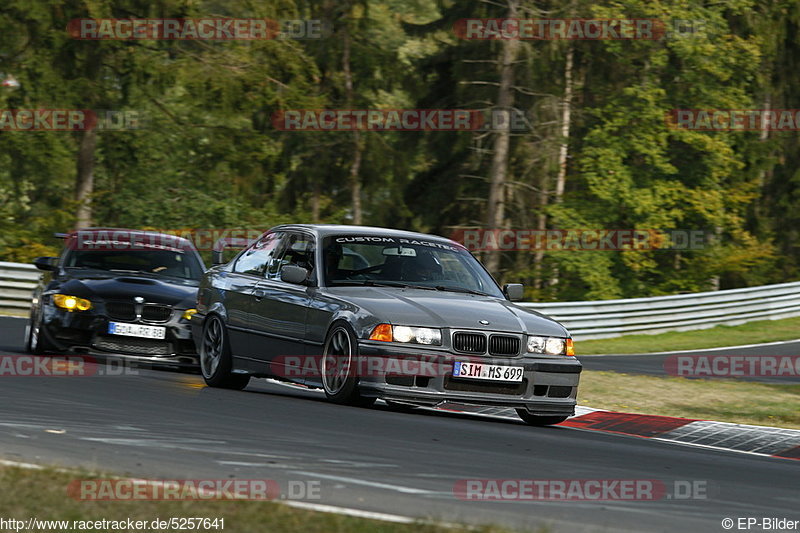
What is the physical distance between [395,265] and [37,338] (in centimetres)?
494

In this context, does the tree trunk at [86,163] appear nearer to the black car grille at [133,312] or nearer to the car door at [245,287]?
the black car grille at [133,312]

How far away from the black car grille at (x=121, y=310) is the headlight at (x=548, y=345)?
202 inches

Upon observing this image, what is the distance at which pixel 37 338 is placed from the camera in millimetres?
14508

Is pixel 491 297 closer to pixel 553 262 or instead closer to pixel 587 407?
pixel 587 407

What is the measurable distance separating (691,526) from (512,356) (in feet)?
14.1

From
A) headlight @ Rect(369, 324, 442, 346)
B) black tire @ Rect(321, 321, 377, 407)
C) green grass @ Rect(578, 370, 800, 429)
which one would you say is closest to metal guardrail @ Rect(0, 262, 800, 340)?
green grass @ Rect(578, 370, 800, 429)

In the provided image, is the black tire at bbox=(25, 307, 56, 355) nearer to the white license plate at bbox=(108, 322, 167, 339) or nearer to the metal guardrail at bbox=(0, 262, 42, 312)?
the white license plate at bbox=(108, 322, 167, 339)

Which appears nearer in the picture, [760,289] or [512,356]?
[512,356]

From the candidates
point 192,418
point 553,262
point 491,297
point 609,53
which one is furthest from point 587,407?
point 609,53

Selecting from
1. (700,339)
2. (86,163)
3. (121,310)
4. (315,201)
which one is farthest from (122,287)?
(315,201)

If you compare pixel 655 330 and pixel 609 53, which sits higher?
pixel 609 53

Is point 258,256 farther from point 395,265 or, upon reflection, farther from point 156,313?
point 156,313

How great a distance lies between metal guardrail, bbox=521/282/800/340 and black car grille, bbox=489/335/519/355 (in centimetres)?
1603

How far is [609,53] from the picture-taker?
42.6 meters
